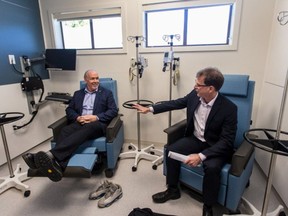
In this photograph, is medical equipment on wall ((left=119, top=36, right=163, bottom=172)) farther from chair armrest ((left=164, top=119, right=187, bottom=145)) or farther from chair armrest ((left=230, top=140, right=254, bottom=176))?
chair armrest ((left=230, top=140, right=254, bottom=176))

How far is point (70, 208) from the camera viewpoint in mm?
1682

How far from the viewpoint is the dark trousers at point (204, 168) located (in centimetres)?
139

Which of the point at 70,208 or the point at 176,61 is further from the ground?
the point at 176,61

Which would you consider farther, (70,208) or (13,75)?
(13,75)

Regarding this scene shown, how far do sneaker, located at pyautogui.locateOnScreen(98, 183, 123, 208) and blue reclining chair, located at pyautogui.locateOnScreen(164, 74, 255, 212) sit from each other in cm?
63

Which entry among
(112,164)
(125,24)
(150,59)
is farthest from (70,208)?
(125,24)

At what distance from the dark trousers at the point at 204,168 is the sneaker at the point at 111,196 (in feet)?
1.66

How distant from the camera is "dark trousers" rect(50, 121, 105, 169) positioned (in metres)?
1.70

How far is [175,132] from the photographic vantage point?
1863 millimetres

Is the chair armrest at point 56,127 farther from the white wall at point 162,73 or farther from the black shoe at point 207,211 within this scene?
the black shoe at point 207,211

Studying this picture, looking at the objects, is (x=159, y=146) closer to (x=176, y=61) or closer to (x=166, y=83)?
(x=166, y=83)

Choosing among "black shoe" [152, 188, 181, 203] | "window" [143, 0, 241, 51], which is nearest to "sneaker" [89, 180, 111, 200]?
"black shoe" [152, 188, 181, 203]

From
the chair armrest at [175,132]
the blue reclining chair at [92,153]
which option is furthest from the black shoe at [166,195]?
the blue reclining chair at [92,153]

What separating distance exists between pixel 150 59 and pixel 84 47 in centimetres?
116
